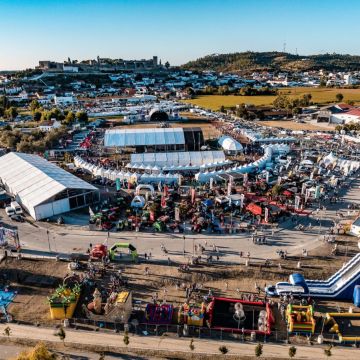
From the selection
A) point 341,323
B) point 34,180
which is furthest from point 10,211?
point 341,323

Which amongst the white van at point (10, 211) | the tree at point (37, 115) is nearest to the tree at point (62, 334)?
the white van at point (10, 211)

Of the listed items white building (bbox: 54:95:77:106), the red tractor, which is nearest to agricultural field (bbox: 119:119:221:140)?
white building (bbox: 54:95:77:106)

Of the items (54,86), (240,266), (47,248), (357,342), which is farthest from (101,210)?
(54,86)

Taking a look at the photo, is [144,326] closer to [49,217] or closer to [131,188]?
[49,217]

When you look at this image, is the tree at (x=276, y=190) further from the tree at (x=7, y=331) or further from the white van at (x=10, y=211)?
the tree at (x=7, y=331)

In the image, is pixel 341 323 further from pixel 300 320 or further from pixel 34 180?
pixel 34 180

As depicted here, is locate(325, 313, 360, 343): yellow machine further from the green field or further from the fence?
the green field
